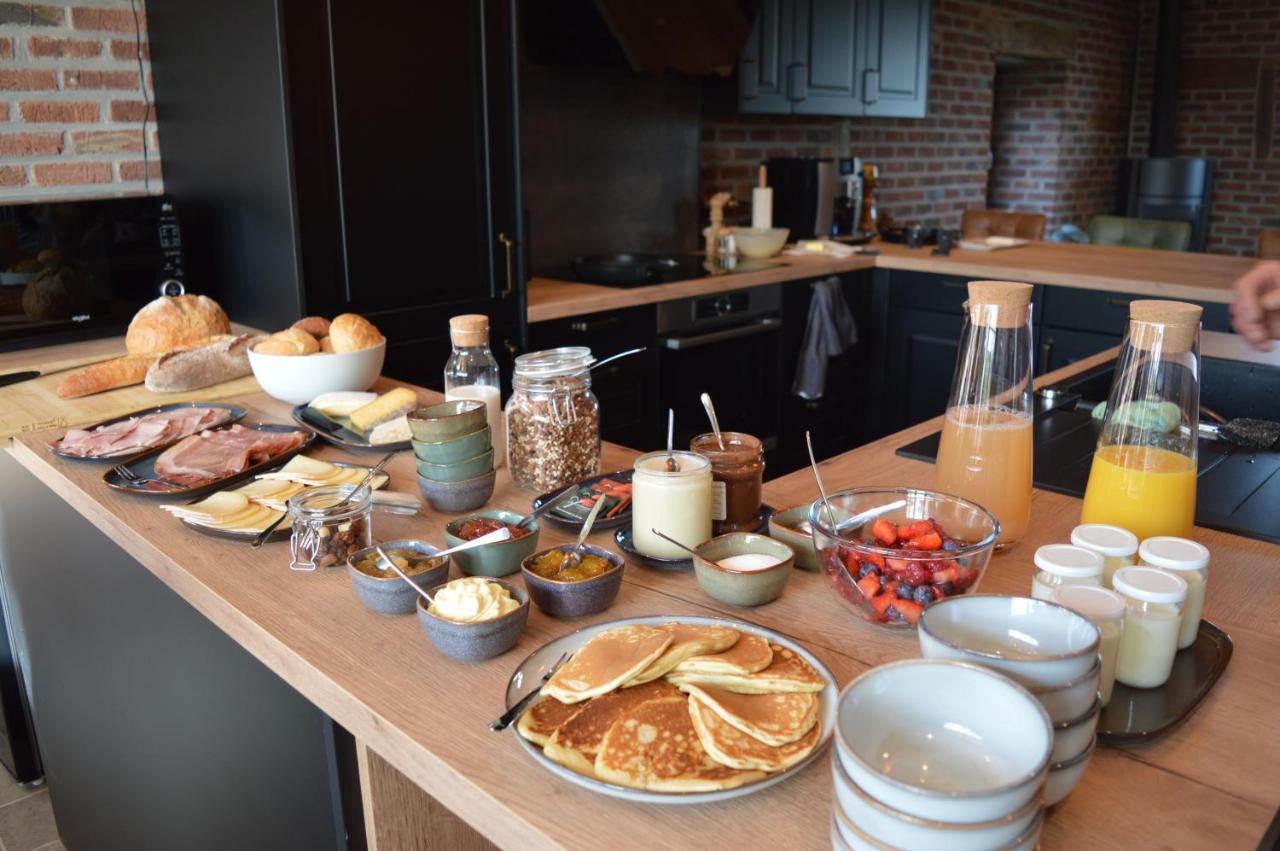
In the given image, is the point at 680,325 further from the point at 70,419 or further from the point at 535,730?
the point at 535,730

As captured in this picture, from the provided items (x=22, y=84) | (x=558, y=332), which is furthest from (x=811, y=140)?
(x=22, y=84)

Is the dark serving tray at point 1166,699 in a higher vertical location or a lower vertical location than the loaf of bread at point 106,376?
lower

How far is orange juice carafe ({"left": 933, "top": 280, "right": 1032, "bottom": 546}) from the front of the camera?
122 cm

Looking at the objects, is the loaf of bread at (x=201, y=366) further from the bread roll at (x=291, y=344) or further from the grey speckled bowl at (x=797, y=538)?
the grey speckled bowl at (x=797, y=538)

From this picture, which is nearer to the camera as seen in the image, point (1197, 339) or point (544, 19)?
point (1197, 339)

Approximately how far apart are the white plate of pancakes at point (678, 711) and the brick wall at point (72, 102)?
2.30 m

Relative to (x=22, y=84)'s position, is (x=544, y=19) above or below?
above

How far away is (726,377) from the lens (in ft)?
→ 12.1

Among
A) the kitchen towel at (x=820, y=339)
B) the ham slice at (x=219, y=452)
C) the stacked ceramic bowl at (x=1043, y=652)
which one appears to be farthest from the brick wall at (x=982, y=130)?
the stacked ceramic bowl at (x=1043, y=652)

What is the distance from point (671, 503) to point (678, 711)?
354 mm

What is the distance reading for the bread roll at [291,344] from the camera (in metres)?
1.90

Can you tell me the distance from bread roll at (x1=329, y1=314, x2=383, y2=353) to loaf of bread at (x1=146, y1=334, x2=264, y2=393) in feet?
0.84

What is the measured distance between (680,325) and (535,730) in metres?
2.65

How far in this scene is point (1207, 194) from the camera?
7.07 metres
